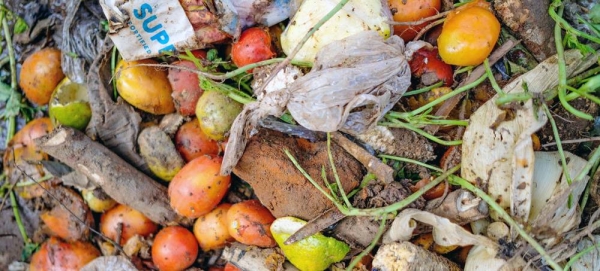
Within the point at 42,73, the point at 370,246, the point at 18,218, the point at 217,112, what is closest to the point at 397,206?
the point at 370,246

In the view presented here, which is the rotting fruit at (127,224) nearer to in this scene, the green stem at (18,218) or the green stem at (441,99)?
the green stem at (18,218)

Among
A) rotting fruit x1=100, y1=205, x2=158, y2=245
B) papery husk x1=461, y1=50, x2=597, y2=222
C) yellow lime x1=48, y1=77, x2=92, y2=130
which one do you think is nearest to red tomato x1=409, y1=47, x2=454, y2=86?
papery husk x1=461, y1=50, x2=597, y2=222

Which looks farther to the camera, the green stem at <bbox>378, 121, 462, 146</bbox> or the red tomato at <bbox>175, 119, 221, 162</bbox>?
the red tomato at <bbox>175, 119, 221, 162</bbox>

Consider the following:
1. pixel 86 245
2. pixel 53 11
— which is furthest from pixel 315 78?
pixel 53 11

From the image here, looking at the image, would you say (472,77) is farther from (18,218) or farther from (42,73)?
(18,218)

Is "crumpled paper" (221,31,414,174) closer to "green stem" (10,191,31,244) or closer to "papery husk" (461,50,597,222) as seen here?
"papery husk" (461,50,597,222)

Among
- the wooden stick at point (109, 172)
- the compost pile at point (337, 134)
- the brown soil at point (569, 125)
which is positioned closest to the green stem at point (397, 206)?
the compost pile at point (337, 134)
